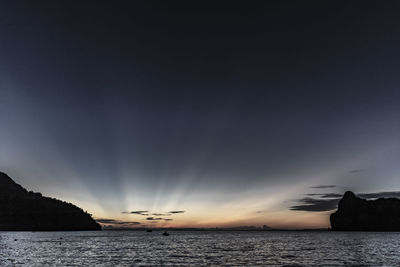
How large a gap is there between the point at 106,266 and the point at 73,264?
8.70 meters

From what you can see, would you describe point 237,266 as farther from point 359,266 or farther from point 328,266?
point 359,266

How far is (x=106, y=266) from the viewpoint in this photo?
5638cm

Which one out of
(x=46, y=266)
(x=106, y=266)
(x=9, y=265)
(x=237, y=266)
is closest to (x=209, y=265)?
(x=237, y=266)

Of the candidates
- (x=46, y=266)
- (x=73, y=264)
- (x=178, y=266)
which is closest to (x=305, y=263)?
(x=178, y=266)

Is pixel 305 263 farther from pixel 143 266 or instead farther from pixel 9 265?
pixel 9 265

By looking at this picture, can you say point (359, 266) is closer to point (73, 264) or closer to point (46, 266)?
A: point (73, 264)

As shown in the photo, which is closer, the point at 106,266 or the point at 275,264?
the point at 106,266

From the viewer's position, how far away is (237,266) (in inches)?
2244

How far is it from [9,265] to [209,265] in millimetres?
39058

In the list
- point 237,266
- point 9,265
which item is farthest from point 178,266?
point 9,265

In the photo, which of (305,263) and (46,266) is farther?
(305,263)

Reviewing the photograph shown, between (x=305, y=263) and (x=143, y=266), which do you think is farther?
(x=305, y=263)

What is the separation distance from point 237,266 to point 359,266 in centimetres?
2354

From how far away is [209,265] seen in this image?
58156 millimetres
